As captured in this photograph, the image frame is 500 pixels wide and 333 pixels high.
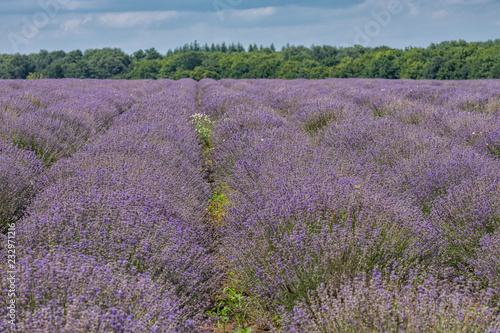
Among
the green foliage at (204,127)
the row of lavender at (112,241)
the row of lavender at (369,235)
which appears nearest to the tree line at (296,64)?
the green foliage at (204,127)

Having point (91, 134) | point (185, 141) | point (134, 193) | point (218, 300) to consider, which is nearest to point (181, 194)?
point (134, 193)

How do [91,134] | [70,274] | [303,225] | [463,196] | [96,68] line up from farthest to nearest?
1. [96,68]
2. [91,134]
3. [463,196]
4. [303,225]
5. [70,274]

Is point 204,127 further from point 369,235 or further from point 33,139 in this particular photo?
point 369,235

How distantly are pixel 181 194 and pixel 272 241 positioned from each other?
0.91 metres

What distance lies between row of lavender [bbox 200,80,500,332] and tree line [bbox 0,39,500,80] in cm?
3348

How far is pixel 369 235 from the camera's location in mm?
2420

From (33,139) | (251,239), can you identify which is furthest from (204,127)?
(251,239)

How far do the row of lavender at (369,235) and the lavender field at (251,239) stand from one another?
0.05 feet

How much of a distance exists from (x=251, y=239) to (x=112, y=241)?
994 millimetres

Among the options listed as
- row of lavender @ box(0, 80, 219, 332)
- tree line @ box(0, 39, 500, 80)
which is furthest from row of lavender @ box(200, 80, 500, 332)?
tree line @ box(0, 39, 500, 80)

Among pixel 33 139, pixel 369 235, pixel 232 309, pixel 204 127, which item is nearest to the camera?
pixel 369 235

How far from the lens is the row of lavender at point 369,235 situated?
174cm

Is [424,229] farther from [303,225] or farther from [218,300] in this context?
[218,300]

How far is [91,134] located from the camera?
5750mm
